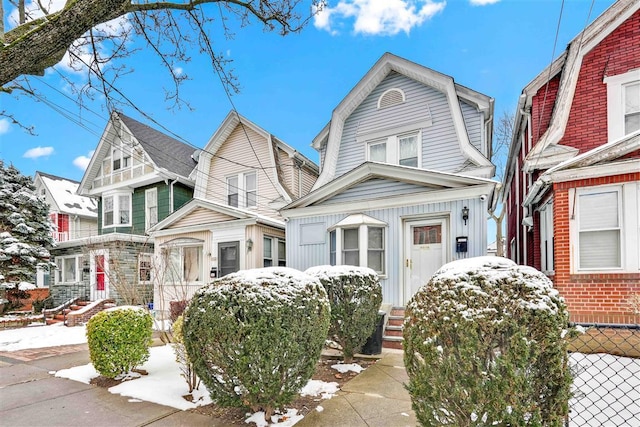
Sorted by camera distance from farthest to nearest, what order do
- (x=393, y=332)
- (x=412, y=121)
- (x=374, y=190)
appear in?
1. (x=412, y=121)
2. (x=374, y=190)
3. (x=393, y=332)

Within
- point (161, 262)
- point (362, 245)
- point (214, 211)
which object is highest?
point (214, 211)

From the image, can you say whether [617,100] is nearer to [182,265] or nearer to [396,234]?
[396,234]

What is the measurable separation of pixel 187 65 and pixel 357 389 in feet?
18.7

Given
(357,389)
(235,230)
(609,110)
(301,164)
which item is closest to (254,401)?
(357,389)

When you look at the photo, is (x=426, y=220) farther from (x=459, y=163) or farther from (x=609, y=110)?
(x=609, y=110)

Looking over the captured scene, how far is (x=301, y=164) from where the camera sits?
14.2 meters

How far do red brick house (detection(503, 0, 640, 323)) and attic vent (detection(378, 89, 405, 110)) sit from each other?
333 cm

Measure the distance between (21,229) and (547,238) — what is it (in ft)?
62.8

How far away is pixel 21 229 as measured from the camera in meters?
15.2

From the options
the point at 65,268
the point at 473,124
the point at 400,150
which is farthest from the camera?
the point at 65,268

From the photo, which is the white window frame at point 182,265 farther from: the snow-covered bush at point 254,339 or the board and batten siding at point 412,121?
Result: the snow-covered bush at point 254,339

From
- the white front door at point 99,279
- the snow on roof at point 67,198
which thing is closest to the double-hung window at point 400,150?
the white front door at point 99,279

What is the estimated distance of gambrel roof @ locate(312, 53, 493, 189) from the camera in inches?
389

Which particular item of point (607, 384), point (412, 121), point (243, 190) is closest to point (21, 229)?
point (243, 190)
